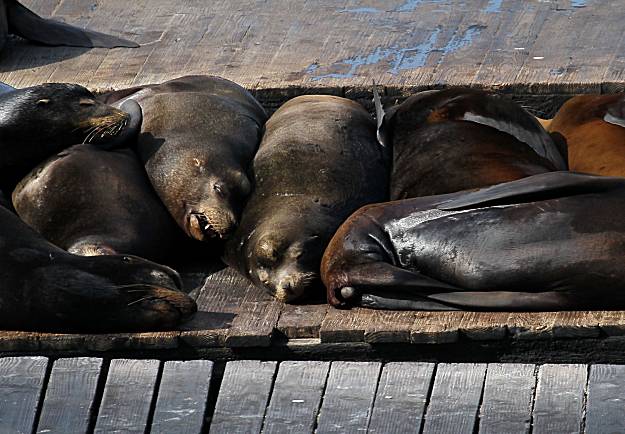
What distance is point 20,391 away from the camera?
202 inches

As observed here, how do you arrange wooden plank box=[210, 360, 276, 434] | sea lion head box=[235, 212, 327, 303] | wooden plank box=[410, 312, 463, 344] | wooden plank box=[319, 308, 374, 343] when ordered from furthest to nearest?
sea lion head box=[235, 212, 327, 303]
wooden plank box=[319, 308, 374, 343]
wooden plank box=[410, 312, 463, 344]
wooden plank box=[210, 360, 276, 434]

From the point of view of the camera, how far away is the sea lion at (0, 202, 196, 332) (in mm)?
5500

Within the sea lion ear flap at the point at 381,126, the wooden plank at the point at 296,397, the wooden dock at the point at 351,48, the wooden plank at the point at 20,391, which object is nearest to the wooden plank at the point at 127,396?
the wooden plank at the point at 20,391

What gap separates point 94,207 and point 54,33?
301cm

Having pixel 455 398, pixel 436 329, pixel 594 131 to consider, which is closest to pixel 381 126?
pixel 594 131

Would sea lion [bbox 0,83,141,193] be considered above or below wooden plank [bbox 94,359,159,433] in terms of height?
below

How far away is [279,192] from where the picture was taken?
6215 millimetres

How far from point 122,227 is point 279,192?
62 cm

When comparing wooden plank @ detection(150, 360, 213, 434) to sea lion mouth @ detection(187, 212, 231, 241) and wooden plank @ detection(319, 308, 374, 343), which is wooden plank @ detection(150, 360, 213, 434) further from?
sea lion mouth @ detection(187, 212, 231, 241)

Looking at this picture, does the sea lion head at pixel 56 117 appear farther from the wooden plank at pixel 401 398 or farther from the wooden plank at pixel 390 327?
the wooden plank at pixel 401 398

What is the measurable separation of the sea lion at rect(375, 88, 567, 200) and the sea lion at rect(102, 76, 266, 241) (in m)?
0.61

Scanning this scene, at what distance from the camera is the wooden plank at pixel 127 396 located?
4992 millimetres

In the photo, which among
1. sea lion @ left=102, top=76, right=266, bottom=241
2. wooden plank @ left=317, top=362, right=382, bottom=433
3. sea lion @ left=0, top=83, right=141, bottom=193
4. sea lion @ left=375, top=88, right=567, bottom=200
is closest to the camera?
wooden plank @ left=317, top=362, right=382, bottom=433

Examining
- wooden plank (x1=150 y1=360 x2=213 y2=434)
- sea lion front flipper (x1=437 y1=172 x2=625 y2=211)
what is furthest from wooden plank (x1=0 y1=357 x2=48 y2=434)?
sea lion front flipper (x1=437 y1=172 x2=625 y2=211)
